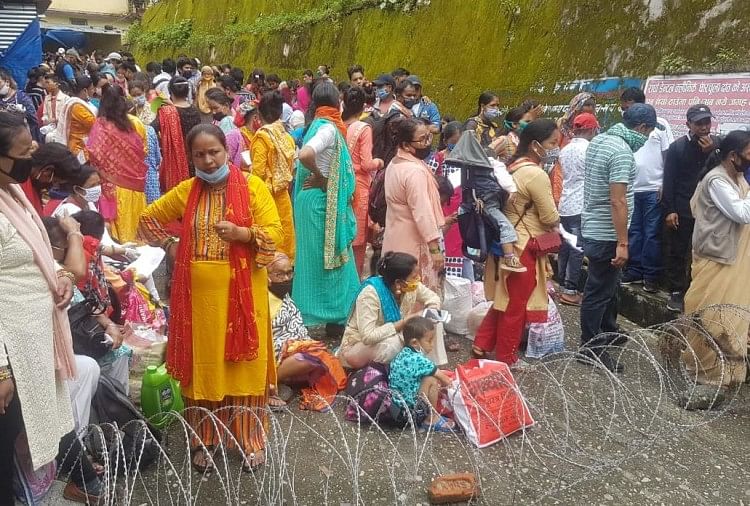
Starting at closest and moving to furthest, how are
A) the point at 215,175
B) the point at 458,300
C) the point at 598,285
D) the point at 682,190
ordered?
the point at 215,175, the point at 598,285, the point at 458,300, the point at 682,190

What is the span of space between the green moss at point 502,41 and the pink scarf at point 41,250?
20.6 ft

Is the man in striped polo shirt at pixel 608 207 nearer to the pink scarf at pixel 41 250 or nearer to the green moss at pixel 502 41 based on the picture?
the green moss at pixel 502 41

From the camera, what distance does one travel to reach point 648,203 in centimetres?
601

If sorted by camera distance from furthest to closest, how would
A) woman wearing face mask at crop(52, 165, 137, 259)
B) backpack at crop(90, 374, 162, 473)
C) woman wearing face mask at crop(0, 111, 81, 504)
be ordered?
woman wearing face mask at crop(52, 165, 137, 259) → backpack at crop(90, 374, 162, 473) → woman wearing face mask at crop(0, 111, 81, 504)

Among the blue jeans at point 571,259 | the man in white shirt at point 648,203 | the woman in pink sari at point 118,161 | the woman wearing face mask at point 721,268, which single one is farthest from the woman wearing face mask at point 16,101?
the woman wearing face mask at point 721,268

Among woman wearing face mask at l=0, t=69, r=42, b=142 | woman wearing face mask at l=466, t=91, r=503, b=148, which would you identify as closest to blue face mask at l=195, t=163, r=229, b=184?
woman wearing face mask at l=466, t=91, r=503, b=148

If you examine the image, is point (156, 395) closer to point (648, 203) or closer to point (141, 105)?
point (648, 203)

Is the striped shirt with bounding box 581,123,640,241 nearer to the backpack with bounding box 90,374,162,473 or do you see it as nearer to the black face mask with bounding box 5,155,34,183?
the backpack with bounding box 90,374,162,473

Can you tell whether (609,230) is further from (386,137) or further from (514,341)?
(386,137)

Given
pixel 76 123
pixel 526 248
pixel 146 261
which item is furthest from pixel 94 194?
pixel 526 248

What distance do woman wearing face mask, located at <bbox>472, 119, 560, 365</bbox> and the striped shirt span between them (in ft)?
1.10

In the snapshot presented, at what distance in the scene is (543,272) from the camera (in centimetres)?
441

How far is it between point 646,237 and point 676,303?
2.59 ft

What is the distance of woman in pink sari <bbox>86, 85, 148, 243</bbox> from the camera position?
5.08 meters
